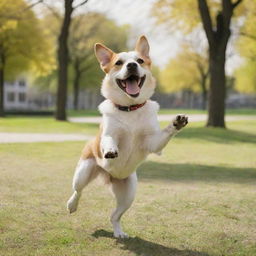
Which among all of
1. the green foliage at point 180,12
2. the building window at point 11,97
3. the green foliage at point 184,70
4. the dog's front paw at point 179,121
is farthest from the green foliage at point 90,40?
the dog's front paw at point 179,121

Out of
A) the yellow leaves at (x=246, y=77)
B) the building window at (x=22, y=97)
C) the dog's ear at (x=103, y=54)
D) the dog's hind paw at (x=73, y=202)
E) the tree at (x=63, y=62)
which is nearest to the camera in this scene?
the dog's ear at (x=103, y=54)

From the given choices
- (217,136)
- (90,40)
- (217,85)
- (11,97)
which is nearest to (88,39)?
(90,40)

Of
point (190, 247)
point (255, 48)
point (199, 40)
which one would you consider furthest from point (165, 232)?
point (199, 40)

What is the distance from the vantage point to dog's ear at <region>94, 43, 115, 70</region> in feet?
16.5

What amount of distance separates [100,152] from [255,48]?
34408 millimetres

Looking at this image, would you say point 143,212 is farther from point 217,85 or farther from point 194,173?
point 217,85

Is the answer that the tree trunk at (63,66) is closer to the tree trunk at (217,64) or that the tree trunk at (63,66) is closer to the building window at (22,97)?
the tree trunk at (217,64)

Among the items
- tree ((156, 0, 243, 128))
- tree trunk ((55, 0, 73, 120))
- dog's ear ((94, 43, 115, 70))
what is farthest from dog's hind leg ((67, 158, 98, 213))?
tree trunk ((55, 0, 73, 120))

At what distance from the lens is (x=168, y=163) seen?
11.2 metres

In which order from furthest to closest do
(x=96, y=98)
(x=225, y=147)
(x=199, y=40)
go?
1. (x=96, y=98)
2. (x=199, y=40)
3. (x=225, y=147)

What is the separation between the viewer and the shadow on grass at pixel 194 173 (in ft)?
29.7

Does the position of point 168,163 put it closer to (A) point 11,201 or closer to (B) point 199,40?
(A) point 11,201

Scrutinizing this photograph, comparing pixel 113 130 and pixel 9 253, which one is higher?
pixel 113 130

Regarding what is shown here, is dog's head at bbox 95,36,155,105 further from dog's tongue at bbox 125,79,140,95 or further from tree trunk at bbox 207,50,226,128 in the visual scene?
tree trunk at bbox 207,50,226,128
